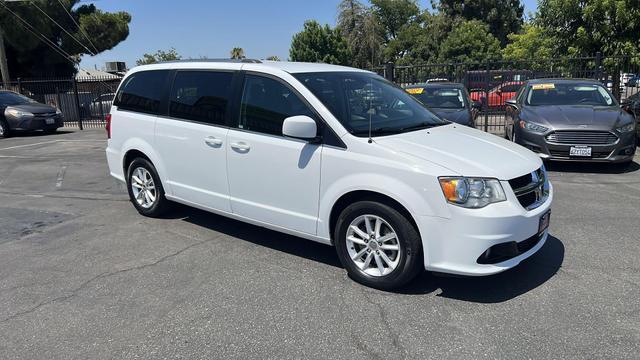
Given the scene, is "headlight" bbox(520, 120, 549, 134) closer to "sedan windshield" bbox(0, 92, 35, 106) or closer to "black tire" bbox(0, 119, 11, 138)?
"black tire" bbox(0, 119, 11, 138)

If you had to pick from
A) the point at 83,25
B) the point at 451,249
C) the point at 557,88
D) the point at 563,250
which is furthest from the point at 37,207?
the point at 83,25

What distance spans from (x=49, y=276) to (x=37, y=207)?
292cm

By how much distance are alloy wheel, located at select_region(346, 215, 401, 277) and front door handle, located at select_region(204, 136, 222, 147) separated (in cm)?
163

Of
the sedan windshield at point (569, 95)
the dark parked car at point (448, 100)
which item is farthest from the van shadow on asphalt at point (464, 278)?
the dark parked car at point (448, 100)

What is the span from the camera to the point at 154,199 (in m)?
5.90

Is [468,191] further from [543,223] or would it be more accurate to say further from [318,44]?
[318,44]

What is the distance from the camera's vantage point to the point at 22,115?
15.8m

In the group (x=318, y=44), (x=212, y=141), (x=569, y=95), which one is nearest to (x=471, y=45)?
(x=318, y=44)

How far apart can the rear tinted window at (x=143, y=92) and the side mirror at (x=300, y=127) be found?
89.5 inches

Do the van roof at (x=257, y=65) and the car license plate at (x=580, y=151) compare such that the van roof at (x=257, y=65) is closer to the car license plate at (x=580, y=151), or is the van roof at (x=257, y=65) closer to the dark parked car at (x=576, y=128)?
the dark parked car at (x=576, y=128)

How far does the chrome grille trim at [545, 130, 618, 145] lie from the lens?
25.7 ft

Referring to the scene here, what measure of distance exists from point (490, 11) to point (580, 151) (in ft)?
162

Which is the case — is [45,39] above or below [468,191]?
above

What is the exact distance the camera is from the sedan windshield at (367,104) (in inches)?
166
